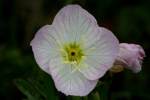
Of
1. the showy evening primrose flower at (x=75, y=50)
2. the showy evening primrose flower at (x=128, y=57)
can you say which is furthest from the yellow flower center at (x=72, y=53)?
the showy evening primrose flower at (x=128, y=57)

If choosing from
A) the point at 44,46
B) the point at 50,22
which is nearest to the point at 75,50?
the point at 44,46

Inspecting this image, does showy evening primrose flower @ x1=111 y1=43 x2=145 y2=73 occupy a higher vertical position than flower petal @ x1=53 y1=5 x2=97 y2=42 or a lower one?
lower

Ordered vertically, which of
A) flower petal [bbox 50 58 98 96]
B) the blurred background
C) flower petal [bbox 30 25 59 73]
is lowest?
the blurred background

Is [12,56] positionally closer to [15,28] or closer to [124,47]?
[15,28]

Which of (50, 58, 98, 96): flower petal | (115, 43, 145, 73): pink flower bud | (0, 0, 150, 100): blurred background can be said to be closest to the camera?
(50, 58, 98, 96): flower petal

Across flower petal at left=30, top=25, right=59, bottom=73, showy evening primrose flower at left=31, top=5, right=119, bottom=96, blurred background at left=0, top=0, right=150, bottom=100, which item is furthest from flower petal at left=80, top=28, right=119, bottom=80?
blurred background at left=0, top=0, right=150, bottom=100

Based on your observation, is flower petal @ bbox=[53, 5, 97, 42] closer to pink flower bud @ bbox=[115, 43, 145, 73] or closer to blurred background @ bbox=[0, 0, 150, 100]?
pink flower bud @ bbox=[115, 43, 145, 73]

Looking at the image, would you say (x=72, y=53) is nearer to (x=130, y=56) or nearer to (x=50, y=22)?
(x=130, y=56)
